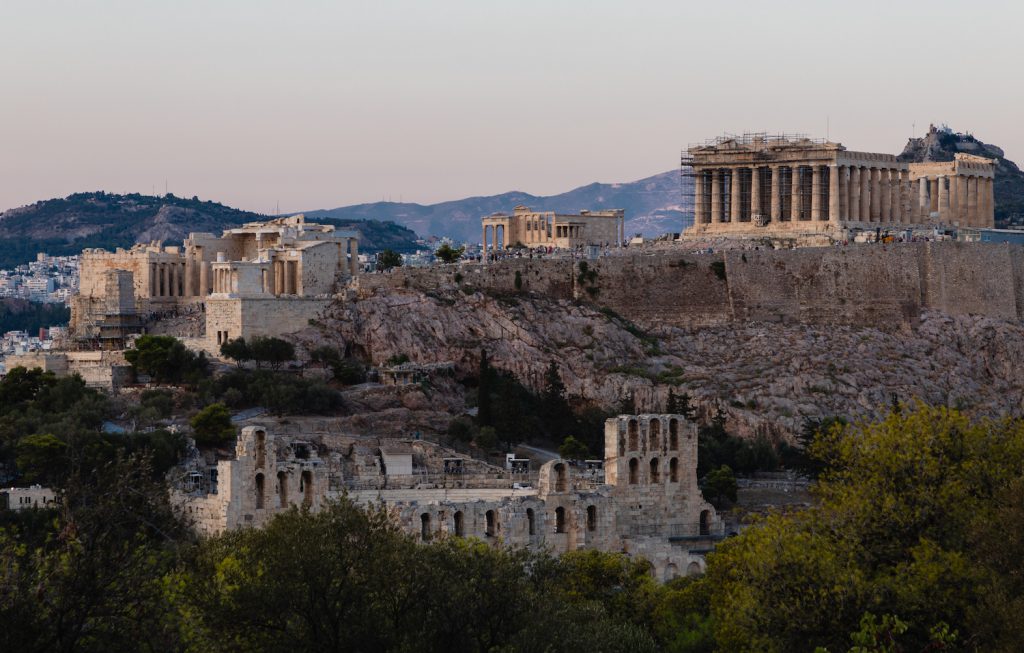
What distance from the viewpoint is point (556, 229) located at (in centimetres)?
10769

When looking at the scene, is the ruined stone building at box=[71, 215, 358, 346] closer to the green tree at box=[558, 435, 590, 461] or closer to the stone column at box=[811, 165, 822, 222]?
the green tree at box=[558, 435, 590, 461]

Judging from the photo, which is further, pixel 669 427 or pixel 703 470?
pixel 703 470

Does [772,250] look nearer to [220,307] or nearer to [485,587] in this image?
[220,307]

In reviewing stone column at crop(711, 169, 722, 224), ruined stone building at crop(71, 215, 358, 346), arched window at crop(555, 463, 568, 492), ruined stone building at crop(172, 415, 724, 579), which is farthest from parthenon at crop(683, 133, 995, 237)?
arched window at crop(555, 463, 568, 492)

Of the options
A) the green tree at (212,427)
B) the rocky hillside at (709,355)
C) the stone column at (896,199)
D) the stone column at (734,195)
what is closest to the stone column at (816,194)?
the stone column at (734,195)

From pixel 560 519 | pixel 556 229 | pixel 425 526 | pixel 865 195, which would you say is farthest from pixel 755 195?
pixel 425 526

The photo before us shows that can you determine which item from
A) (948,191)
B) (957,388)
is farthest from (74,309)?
(948,191)

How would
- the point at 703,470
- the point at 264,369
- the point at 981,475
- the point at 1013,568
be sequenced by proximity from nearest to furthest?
the point at 1013,568
the point at 981,475
the point at 703,470
the point at 264,369

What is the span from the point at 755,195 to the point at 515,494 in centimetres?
5350

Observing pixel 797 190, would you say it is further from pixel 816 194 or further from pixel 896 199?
pixel 896 199

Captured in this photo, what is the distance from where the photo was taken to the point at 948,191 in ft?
380

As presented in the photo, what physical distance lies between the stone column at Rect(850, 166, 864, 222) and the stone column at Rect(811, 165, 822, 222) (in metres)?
2.32

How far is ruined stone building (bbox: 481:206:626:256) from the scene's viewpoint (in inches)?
4222

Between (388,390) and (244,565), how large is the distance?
1505 inches
